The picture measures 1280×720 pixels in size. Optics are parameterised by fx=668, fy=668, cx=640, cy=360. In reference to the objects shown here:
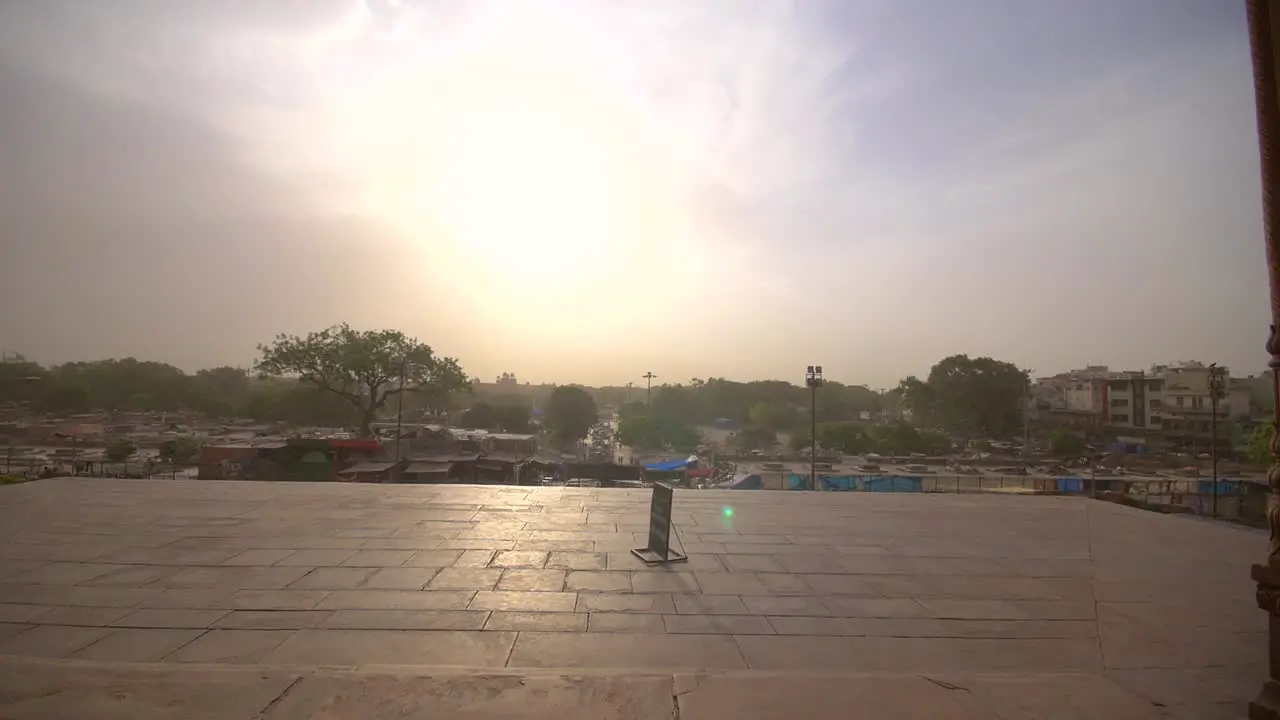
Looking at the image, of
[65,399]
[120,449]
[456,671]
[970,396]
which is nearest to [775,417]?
[970,396]

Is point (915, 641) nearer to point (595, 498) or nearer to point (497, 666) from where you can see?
point (497, 666)

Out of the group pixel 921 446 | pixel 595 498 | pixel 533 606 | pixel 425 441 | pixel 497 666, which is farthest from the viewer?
pixel 921 446

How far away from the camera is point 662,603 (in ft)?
19.7

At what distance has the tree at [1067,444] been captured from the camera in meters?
29.5

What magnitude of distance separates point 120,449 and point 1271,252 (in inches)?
1053

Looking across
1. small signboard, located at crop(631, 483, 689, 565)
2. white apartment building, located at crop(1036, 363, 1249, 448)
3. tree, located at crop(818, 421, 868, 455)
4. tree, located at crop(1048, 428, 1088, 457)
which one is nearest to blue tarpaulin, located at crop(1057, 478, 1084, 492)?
white apartment building, located at crop(1036, 363, 1249, 448)

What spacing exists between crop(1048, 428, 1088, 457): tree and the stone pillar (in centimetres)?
3044

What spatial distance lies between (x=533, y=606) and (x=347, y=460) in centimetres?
2237

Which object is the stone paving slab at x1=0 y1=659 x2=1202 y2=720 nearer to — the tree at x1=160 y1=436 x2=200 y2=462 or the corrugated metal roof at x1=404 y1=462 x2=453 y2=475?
the corrugated metal roof at x1=404 y1=462 x2=453 y2=475

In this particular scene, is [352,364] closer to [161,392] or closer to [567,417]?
[161,392]

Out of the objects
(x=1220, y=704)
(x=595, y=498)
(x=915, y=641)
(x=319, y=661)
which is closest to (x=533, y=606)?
(x=319, y=661)

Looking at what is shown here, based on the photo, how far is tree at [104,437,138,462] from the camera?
2078 cm

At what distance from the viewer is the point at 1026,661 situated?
4.80 metres

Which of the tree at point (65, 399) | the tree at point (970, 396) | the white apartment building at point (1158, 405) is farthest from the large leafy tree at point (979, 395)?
the tree at point (65, 399)
